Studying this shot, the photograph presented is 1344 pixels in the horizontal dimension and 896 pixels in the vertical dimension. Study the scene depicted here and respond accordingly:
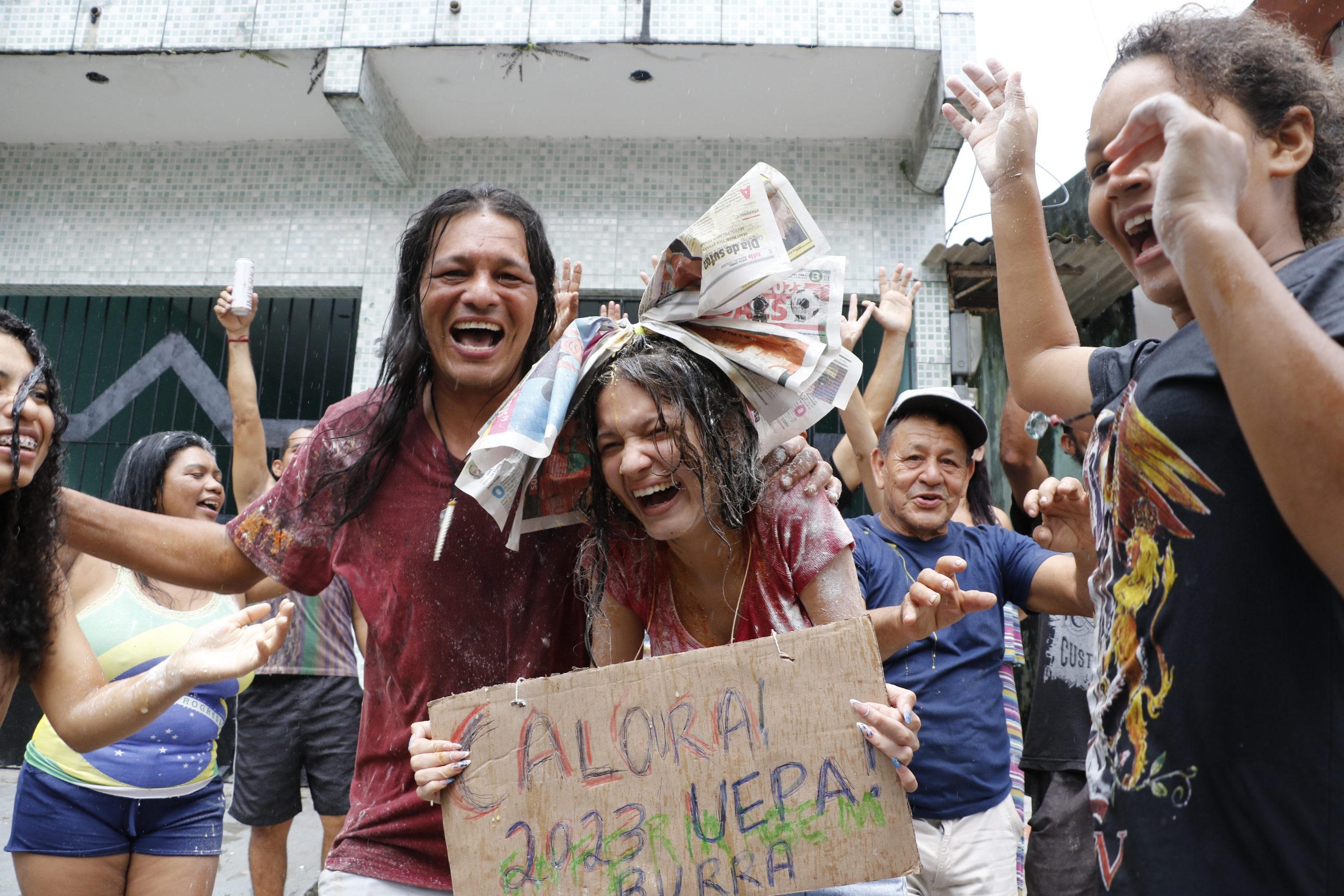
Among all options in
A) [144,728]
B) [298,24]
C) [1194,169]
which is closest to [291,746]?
[144,728]

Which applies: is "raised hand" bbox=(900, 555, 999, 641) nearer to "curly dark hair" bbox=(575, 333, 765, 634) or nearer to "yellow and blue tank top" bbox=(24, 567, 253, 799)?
Answer: "curly dark hair" bbox=(575, 333, 765, 634)

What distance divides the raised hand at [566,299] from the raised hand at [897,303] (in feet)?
5.77

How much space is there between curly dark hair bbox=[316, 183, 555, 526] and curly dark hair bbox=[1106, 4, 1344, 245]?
146 centimetres

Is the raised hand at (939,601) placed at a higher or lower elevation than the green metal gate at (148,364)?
lower

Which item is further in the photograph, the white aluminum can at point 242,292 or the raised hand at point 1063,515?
the white aluminum can at point 242,292

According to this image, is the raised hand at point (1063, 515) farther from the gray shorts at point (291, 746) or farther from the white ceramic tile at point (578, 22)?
the white ceramic tile at point (578, 22)

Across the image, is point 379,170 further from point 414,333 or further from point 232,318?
point 414,333

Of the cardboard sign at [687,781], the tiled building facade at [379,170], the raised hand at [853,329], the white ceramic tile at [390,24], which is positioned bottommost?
the cardboard sign at [687,781]

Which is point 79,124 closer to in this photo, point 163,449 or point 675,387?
point 163,449

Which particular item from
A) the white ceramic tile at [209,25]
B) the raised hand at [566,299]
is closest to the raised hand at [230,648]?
the raised hand at [566,299]

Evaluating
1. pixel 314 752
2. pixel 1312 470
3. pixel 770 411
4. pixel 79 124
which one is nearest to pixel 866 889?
pixel 770 411

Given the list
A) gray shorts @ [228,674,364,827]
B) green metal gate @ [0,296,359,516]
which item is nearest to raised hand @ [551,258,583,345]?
gray shorts @ [228,674,364,827]

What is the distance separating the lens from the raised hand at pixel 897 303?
A: 4102 millimetres

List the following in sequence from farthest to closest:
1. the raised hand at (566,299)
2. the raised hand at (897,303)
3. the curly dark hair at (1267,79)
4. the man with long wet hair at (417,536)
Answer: the raised hand at (897,303) < the raised hand at (566,299) < the man with long wet hair at (417,536) < the curly dark hair at (1267,79)
